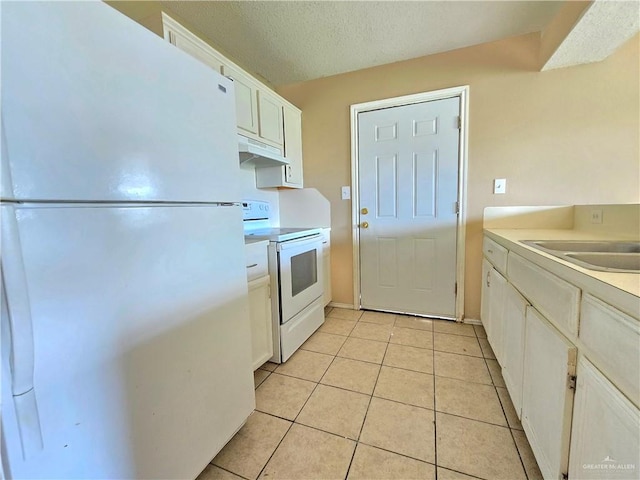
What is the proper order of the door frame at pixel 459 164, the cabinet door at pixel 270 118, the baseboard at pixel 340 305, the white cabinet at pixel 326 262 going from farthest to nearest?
the baseboard at pixel 340 305 < the white cabinet at pixel 326 262 < the door frame at pixel 459 164 < the cabinet door at pixel 270 118

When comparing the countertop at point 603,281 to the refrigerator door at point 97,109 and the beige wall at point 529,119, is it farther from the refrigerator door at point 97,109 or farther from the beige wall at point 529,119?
the beige wall at point 529,119

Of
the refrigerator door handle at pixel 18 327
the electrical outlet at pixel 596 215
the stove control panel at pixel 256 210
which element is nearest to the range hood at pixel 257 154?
the stove control panel at pixel 256 210

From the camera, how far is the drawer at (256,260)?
1.59 metres

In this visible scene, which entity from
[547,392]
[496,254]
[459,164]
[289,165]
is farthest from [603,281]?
[289,165]

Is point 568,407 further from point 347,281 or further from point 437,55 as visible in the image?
point 437,55

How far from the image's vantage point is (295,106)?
270 centimetres

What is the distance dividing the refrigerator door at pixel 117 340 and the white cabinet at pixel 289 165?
1.38m

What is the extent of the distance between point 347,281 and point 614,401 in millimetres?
2229

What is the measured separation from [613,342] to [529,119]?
2096 mm

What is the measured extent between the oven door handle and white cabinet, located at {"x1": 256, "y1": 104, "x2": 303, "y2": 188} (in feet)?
1.95

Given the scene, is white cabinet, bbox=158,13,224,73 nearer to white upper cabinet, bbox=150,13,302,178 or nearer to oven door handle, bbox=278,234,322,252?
white upper cabinet, bbox=150,13,302,178

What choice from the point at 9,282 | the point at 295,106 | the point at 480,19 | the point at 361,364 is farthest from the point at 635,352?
the point at 295,106

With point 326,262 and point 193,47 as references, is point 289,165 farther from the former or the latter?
point 193,47

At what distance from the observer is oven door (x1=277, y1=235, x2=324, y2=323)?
182 cm
